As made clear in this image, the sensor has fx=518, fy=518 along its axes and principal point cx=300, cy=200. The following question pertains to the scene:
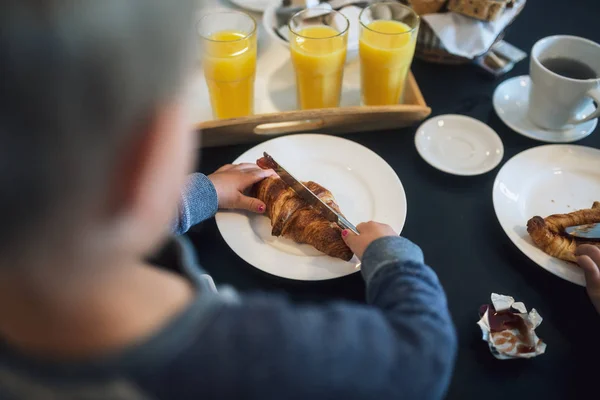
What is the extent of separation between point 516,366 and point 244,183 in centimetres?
51

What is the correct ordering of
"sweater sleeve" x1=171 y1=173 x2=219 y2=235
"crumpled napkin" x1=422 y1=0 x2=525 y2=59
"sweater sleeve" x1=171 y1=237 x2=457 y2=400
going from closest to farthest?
1. "sweater sleeve" x1=171 y1=237 x2=457 y2=400
2. "sweater sleeve" x1=171 y1=173 x2=219 y2=235
3. "crumpled napkin" x1=422 y1=0 x2=525 y2=59

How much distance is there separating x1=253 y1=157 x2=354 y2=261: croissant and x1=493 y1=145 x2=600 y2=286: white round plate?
0.96ft

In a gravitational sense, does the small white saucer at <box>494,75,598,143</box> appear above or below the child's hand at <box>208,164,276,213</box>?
above

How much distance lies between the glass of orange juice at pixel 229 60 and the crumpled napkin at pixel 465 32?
1.34 feet

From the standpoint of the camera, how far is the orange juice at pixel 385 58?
40.3 inches

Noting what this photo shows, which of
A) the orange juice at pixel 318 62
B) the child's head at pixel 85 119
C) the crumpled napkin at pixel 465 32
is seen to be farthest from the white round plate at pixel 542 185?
the child's head at pixel 85 119

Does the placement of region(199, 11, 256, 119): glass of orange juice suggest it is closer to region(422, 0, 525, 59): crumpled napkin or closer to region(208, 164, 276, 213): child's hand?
region(208, 164, 276, 213): child's hand

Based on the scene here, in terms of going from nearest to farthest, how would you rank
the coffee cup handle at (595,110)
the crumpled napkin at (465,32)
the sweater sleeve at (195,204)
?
the sweater sleeve at (195,204) < the coffee cup handle at (595,110) < the crumpled napkin at (465,32)

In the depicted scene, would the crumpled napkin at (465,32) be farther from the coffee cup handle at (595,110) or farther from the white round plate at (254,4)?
the white round plate at (254,4)

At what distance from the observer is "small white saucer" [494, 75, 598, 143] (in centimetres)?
106

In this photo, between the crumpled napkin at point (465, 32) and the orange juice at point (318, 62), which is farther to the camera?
the crumpled napkin at point (465, 32)

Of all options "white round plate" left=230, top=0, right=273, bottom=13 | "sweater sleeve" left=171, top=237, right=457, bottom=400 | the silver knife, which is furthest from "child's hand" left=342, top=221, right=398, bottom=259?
"white round plate" left=230, top=0, right=273, bottom=13

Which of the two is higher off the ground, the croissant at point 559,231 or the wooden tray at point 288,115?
the wooden tray at point 288,115

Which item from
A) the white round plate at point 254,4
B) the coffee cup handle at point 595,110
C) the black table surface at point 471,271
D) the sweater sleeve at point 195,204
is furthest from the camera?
the white round plate at point 254,4
